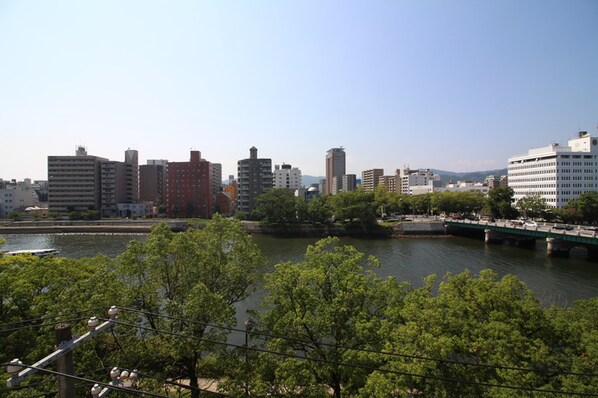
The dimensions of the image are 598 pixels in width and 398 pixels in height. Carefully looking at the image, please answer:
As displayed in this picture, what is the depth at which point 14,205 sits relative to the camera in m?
74.4

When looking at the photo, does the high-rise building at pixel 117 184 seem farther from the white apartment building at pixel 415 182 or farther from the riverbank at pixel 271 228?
the white apartment building at pixel 415 182

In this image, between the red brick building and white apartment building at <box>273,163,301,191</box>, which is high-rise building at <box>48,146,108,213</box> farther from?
white apartment building at <box>273,163,301,191</box>

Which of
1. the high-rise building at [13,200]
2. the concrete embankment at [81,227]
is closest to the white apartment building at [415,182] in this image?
the concrete embankment at [81,227]

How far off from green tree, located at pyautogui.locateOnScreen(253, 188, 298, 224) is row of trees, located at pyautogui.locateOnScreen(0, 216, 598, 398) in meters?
40.5

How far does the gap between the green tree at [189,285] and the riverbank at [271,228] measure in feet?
127

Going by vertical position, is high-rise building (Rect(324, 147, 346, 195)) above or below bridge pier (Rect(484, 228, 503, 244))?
above

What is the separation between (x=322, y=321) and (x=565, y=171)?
66.3 metres

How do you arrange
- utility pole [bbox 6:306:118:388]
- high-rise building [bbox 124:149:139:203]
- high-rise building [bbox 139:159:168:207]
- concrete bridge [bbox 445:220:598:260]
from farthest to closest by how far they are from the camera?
high-rise building [bbox 139:159:168:207] < high-rise building [bbox 124:149:139:203] < concrete bridge [bbox 445:220:598:260] < utility pole [bbox 6:306:118:388]

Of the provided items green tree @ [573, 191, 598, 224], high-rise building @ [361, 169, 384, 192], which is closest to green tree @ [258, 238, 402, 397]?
green tree @ [573, 191, 598, 224]

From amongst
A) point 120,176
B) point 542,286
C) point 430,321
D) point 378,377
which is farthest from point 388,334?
point 120,176

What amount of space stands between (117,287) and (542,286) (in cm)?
2451

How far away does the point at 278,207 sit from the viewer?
51250 mm

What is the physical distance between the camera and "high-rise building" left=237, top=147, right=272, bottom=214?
214 feet

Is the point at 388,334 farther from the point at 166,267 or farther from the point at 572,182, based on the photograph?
the point at 572,182
